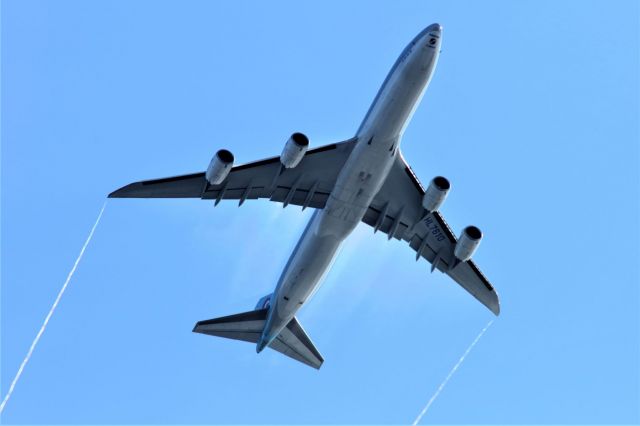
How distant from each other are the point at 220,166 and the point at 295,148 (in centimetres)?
305

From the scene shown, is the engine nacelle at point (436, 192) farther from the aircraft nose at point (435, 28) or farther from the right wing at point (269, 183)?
the aircraft nose at point (435, 28)

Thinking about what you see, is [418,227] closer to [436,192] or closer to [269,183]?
[436,192]

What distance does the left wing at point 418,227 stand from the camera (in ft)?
134

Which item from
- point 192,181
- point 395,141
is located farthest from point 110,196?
point 395,141

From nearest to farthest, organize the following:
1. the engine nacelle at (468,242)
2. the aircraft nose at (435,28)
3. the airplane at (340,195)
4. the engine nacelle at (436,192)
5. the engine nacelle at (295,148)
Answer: the aircraft nose at (435,28), the airplane at (340,195), the engine nacelle at (295,148), the engine nacelle at (436,192), the engine nacelle at (468,242)

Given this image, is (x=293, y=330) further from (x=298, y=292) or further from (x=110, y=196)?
(x=110, y=196)

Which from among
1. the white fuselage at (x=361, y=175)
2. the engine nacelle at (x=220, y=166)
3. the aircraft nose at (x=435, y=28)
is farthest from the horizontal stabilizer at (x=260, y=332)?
the aircraft nose at (x=435, y=28)

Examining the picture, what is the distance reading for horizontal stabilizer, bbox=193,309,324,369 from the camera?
4322 cm

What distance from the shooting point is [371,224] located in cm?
4269

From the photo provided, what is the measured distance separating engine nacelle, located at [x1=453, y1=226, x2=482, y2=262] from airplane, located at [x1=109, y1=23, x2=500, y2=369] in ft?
0.14

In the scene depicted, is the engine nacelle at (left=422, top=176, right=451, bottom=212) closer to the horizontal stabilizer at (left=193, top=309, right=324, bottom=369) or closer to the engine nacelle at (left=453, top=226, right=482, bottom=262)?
the engine nacelle at (left=453, top=226, right=482, bottom=262)

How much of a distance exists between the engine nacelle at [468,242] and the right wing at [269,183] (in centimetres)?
615

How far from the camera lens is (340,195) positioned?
38.0 metres

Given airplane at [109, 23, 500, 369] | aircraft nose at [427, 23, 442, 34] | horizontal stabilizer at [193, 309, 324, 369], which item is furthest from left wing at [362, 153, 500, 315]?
aircraft nose at [427, 23, 442, 34]
